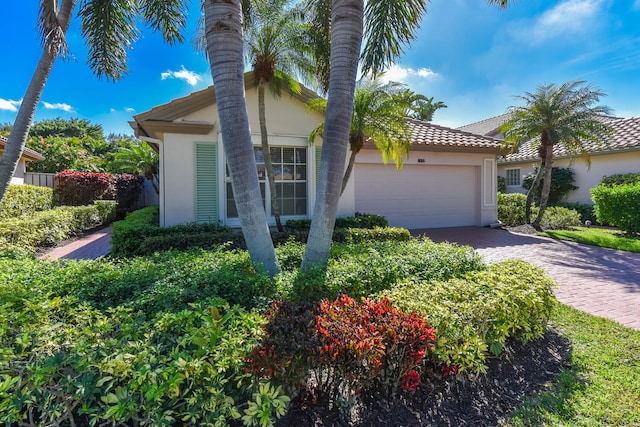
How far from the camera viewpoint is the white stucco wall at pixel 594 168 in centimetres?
1523

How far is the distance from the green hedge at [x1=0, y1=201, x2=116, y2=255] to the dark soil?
6745 millimetres

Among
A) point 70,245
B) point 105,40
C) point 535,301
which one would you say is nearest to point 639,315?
point 535,301

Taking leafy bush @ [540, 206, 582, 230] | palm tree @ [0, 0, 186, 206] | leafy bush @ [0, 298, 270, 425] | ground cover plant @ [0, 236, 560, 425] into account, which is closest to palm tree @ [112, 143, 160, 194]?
palm tree @ [0, 0, 186, 206]

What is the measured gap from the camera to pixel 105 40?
8.62m

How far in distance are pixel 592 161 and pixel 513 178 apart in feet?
14.4

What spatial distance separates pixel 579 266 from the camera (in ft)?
25.9

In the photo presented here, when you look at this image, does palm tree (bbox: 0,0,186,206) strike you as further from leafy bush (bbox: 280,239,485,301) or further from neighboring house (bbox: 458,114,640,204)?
neighboring house (bbox: 458,114,640,204)

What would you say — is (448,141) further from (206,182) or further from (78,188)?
(78,188)

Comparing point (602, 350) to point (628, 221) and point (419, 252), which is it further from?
point (628, 221)

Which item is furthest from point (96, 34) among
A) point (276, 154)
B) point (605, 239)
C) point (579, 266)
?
point (605, 239)

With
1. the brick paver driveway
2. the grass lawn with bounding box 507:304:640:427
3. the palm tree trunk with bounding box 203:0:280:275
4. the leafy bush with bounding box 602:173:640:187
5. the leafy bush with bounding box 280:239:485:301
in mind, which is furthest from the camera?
the leafy bush with bounding box 602:173:640:187

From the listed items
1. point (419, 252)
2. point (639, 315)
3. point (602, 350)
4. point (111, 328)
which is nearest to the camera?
point (111, 328)

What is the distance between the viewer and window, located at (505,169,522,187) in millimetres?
20453

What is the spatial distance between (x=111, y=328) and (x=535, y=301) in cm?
412
